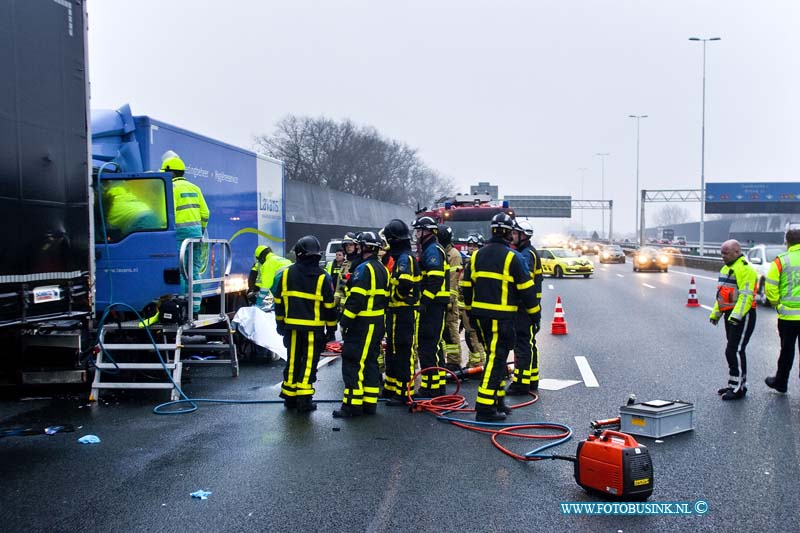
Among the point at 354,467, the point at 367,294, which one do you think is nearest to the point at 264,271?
the point at 367,294

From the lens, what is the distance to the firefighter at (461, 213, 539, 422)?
7.30 m

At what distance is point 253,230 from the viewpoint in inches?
543

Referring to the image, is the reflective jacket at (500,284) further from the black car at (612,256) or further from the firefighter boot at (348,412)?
the black car at (612,256)

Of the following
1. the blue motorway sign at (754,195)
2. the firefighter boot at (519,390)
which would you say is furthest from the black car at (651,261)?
the firefighter boot at (519,390)

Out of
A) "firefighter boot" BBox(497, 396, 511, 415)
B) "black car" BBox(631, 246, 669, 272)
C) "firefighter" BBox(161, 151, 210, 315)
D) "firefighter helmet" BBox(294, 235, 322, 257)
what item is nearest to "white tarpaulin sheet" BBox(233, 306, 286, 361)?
"firefighter" BBox(161, 151, 210, 315)

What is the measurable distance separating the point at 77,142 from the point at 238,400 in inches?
129

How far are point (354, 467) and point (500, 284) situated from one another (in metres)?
2.38

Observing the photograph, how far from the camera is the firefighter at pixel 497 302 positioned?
730 cm

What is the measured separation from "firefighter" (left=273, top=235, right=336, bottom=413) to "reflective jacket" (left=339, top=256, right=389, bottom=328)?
0.90ft

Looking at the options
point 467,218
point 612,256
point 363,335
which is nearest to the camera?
point 363,335

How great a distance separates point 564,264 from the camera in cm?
3562

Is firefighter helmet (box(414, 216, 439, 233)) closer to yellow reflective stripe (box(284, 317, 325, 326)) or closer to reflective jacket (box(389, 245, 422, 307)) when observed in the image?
reflective jacket (box(389, 245, 422, 307))

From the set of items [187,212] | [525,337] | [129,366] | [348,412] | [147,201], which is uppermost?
[147,201]

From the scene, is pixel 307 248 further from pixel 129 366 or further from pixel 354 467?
pixel 354 467
